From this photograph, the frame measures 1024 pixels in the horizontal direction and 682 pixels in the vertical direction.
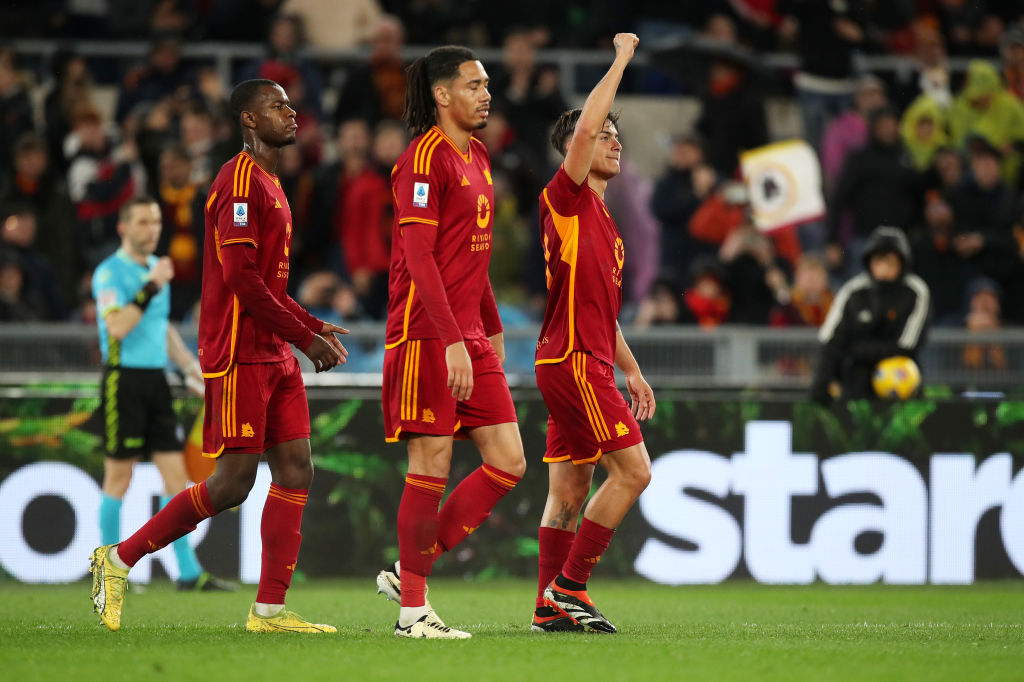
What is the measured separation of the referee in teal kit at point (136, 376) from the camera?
9.02 meters

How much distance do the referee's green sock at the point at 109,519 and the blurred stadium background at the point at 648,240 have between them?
0.64 m

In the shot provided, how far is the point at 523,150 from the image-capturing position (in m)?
13.3

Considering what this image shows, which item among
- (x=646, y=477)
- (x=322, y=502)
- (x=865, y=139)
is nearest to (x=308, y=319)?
(x=646, y=477)

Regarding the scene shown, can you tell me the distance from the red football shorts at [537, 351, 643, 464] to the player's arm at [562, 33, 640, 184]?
2.74ft

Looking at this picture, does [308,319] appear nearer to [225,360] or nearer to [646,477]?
[225,360]

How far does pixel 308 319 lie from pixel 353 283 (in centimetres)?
596

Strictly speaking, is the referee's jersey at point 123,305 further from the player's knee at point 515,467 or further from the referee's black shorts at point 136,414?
the player's knee at point 515,467

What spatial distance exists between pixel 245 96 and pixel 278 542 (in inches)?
76.9

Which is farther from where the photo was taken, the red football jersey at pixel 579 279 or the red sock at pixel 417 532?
the red football jersey at pixel 579 279

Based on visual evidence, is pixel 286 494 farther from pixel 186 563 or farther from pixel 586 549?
pixel 186 563

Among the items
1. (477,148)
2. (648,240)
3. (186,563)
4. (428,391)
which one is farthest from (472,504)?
(648,240)

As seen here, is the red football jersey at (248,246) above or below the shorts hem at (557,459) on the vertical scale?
above

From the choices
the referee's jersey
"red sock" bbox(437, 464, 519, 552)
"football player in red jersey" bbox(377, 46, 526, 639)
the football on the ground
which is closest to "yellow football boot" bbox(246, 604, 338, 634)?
"football player in red jersey" bbox(377, 46, 526, 639)

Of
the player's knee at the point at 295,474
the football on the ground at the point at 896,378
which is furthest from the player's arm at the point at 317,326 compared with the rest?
the football on the ground at the point at 896,378
